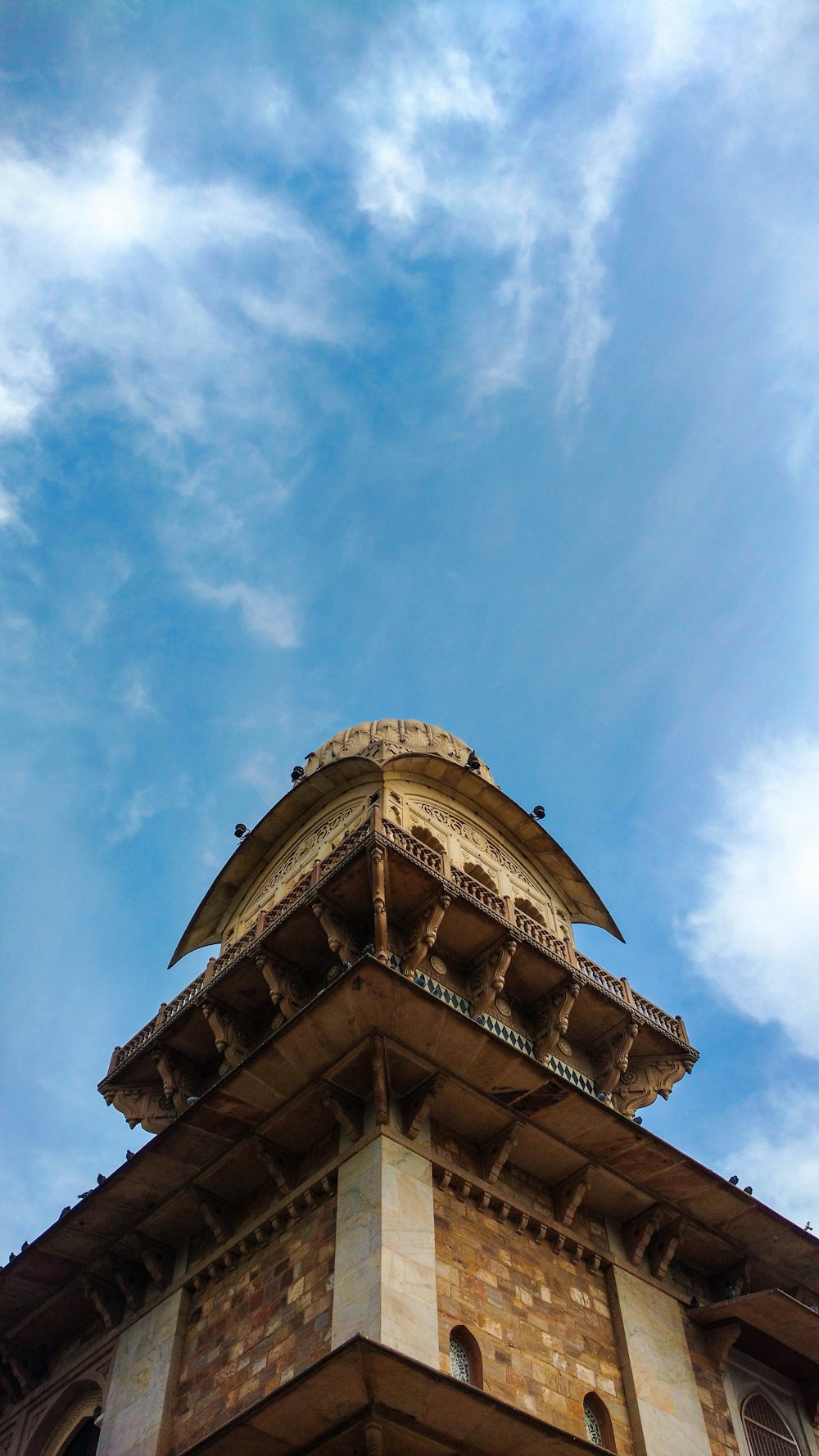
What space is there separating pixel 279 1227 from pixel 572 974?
19.8 feet

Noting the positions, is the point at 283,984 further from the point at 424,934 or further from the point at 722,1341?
the point at 722,1341

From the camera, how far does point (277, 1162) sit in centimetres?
1573

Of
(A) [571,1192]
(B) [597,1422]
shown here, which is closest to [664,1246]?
(A) [571,1192]

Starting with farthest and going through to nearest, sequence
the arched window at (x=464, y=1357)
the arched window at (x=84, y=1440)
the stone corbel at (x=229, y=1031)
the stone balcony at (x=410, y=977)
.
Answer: the stone corbel at (x=229, y=1031) < the stone balcony at (x=410, y=977) < the arched window at (x=84, y=1440) < the arched window at (x=464, y=1357)

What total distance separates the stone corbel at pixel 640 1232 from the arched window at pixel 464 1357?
13.7 feet

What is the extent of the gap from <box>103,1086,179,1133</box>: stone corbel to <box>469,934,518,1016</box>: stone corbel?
5.64 m

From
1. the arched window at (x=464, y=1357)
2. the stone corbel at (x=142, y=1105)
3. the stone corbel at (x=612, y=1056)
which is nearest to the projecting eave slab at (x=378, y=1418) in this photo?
the arched window at (x=464, y=1357)

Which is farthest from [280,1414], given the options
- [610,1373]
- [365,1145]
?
[610,1373]

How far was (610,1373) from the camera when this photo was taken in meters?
15.2

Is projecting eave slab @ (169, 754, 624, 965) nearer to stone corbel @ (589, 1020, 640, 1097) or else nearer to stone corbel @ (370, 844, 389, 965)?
stone corbel @ (589, 1020, 640, 1097)

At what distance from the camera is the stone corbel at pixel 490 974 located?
59.0 ft

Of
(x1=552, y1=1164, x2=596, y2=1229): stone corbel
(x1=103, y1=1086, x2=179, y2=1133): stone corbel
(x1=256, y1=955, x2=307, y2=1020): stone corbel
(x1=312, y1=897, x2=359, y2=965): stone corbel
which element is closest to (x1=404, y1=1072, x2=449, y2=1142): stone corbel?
(x1=312, y1=897, x2=359, y2=965): stone corbel

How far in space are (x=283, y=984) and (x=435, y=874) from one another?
110 inches

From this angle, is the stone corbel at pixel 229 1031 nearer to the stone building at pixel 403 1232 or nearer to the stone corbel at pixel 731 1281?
the stone building at pixel 403 1232
